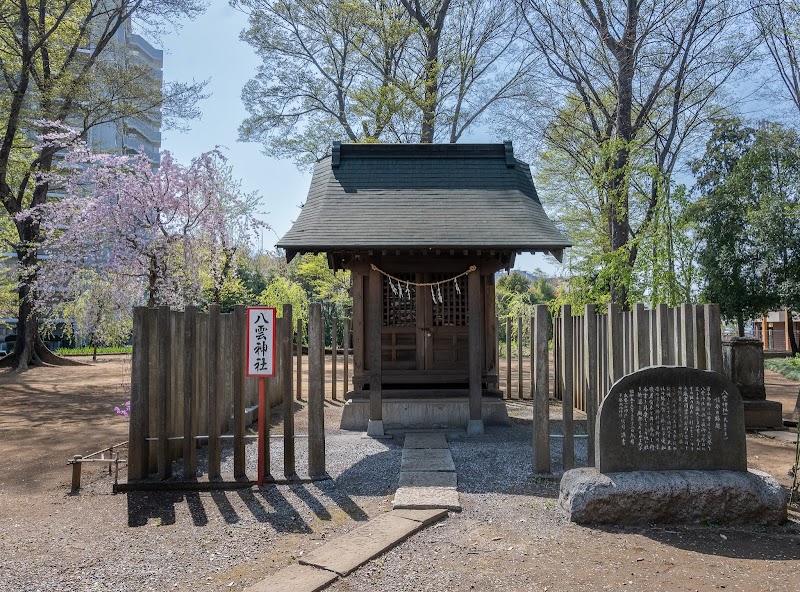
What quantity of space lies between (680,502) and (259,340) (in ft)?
14.5

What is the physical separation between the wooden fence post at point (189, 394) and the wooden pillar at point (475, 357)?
4.37m

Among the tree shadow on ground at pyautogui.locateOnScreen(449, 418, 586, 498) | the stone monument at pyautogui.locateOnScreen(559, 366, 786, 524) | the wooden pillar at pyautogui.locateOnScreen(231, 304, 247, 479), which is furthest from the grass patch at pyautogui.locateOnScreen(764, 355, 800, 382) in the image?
the wooden pillar at pyautogui.locateOnScreen(231, 304, 247, 479)

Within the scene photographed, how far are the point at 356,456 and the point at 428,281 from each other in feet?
11.5

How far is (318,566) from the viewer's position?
13.2 feet

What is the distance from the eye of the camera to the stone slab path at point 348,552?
373 centimetres

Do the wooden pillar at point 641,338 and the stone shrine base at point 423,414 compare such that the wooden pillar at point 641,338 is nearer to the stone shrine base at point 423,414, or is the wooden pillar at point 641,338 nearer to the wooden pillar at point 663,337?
the wooden pillar at point 663,337

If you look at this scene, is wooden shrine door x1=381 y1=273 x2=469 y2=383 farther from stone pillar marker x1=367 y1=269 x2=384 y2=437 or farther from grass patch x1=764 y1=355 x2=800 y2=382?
grass patch x1=764 y1=355 x2=800 y2=382

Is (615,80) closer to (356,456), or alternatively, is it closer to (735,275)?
(735,275)

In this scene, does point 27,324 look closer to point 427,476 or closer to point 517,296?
point 427,476

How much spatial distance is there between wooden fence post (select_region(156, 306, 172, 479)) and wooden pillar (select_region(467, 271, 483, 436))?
15.2 feet

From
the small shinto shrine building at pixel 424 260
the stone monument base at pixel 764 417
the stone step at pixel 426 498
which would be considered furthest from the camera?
the stone monument base at pixel 764 417

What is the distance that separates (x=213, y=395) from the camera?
6324 mm

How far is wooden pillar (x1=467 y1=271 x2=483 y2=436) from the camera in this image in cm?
905

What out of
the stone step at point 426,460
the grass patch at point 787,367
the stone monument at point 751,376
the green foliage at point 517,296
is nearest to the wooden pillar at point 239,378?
the stone step at point 426,460
